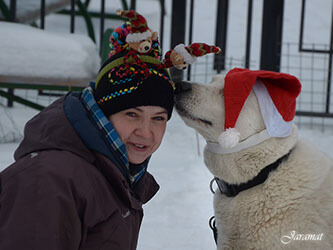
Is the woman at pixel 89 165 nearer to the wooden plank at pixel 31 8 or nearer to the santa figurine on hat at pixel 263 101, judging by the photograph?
the santa figurine on hat at pixel 263 101

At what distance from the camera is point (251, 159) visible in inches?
71.5

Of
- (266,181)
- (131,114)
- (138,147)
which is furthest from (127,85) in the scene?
(266,181)

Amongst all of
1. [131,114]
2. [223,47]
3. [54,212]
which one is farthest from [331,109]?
[54,212]

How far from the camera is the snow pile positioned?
11.3ft

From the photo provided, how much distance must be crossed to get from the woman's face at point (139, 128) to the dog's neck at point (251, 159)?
12.3 inches

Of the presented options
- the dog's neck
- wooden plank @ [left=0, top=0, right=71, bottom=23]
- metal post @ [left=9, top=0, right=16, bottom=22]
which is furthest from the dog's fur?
wooden plank @ [left=0, top=0, right=71, bottom=23]

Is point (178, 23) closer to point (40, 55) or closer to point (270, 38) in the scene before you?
point (270, 38)

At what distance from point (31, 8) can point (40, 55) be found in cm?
183

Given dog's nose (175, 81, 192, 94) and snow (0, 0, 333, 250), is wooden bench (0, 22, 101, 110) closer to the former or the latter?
snow (0, 0, 333, 250)

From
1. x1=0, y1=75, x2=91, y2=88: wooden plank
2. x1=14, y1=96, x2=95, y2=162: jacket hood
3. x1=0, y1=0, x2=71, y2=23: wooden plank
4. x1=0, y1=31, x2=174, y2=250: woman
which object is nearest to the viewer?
x1=0, y1=31, x2=174, y2=250: woman

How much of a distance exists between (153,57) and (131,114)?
23 cm

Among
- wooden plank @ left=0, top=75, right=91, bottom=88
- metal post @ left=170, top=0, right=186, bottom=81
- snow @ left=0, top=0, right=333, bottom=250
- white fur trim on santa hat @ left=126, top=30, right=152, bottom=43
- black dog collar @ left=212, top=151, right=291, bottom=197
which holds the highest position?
metal post @ left=170, top=0, right=186, bottom=81

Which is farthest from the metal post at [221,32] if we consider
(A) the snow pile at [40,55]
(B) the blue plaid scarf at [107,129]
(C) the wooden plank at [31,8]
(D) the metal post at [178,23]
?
(B) the blue plaid scarf at [107,129]

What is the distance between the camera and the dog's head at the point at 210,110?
5.92 feet
